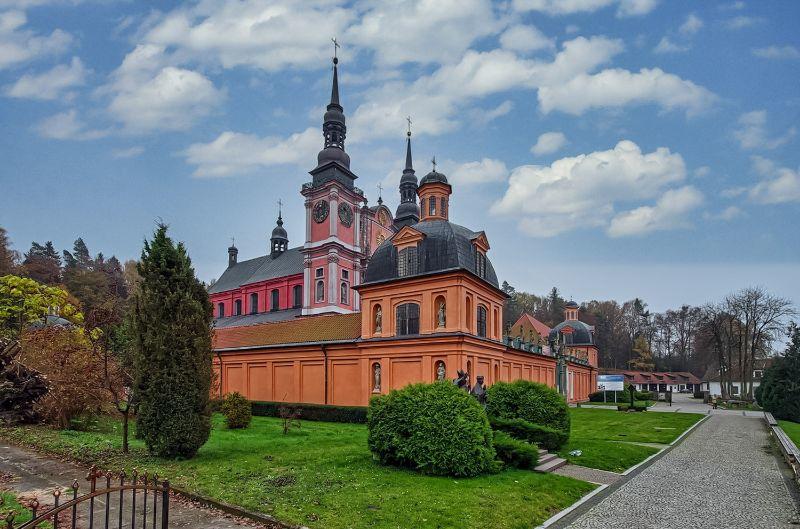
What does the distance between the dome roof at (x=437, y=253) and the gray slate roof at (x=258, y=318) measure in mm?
23254

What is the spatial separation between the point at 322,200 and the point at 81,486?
3896cm

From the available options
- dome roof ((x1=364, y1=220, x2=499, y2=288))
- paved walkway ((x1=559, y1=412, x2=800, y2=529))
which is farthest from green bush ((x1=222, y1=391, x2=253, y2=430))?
paved walkway ((x1=559, y1=412, x2=800, y2=529))

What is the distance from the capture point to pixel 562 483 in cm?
1206

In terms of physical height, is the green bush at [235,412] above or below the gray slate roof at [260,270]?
below

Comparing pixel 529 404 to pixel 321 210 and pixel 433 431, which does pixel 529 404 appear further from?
pixel 321 210

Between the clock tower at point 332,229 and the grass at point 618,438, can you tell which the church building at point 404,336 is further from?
the clock tower at point 332,229

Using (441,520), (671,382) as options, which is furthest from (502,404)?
(671,382)

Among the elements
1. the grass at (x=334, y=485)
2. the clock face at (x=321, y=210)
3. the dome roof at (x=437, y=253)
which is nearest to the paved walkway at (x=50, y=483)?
the grass at (x=334, y=485)

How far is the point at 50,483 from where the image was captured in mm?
10781

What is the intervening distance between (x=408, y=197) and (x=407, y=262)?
2776cm

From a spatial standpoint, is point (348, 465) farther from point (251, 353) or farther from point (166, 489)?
point (251, 353)

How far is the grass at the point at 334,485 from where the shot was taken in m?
8.90

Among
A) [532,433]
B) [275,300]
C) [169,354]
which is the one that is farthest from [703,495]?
[275,300]

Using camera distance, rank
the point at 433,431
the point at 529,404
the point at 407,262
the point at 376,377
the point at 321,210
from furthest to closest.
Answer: the point at 321,210
the point at 376,377
the point at 407,262
the point at 529,404
the point at 433,431
